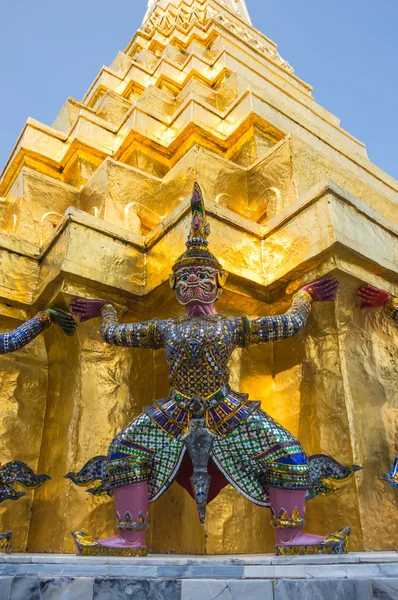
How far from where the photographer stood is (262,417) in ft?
12.4

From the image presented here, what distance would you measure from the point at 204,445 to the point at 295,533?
82 cm

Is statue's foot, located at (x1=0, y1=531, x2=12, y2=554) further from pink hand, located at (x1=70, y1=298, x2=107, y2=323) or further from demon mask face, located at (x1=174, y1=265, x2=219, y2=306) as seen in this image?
demon mask face, located at (x1=174, y1=265, x2=219, y2=306)

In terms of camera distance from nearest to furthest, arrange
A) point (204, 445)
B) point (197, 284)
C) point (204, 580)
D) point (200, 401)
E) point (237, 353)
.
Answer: point (204, 580) → point (204, 445) → point (200, 401) → point (197, 284) → point (237, 353)

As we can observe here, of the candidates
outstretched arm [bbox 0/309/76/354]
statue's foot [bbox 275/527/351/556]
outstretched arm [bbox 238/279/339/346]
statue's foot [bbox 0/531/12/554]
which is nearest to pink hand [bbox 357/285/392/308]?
outstretched arm [bbox 238/279/339/346]

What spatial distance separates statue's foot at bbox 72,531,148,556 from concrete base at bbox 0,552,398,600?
2.51ft

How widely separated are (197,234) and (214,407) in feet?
4.90

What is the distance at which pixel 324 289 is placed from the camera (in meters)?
4.59

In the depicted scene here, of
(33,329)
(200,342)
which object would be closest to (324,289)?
(200,342)

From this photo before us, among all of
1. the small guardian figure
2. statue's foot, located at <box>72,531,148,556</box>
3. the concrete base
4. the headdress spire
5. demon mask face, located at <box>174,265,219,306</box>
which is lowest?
the concrete base

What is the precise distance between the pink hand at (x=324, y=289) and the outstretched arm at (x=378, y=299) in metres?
0.32

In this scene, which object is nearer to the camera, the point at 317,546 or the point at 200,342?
the point at 317,546

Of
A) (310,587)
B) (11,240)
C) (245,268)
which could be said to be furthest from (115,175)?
(310,587)

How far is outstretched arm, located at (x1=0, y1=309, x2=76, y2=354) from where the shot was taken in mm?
4613

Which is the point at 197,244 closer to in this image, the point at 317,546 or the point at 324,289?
the point at 324,289
